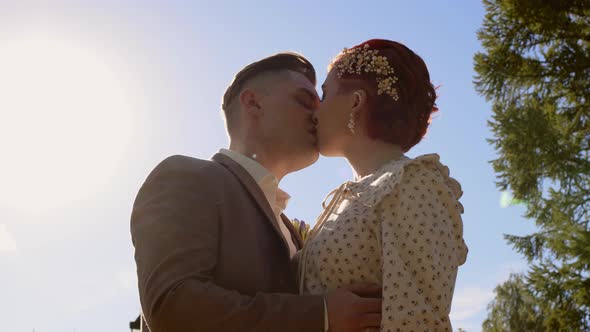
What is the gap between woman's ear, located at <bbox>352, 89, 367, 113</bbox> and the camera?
3133 millimetres

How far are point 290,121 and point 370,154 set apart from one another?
33.6 inches

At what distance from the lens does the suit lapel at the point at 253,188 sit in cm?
302

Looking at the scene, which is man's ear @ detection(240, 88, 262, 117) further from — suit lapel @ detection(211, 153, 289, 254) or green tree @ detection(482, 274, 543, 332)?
green tree @ detection(482, 274, 543, 332)

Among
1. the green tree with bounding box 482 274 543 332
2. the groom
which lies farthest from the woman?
the green tree with bounding box 482 274 543 332

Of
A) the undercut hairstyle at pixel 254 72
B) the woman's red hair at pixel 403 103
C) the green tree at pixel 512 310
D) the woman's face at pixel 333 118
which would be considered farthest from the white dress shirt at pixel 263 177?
the green tree at pixel 512 310

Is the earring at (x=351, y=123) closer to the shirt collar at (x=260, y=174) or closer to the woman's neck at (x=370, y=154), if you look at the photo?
the woman's neck at (x=370, y=154)

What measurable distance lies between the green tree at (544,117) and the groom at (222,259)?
10.1 m

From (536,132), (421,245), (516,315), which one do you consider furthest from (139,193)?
(516,315)

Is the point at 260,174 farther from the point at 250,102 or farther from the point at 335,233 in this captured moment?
the point at 335,233

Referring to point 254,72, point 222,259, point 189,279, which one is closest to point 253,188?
point 222,259

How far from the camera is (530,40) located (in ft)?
43.9

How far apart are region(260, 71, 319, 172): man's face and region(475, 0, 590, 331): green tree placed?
9.36 metres

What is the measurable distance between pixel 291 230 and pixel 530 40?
37.0 feet

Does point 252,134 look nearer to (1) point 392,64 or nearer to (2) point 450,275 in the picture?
(1) point 392,64
